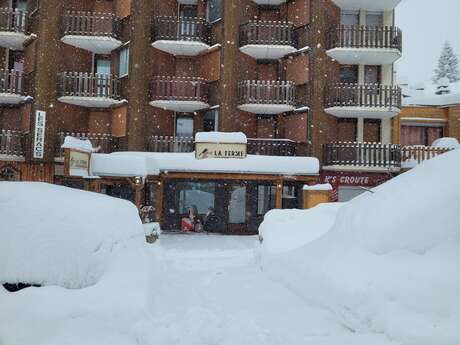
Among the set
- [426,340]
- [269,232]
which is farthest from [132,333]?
[269,232]

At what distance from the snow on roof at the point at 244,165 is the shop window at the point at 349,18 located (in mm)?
8176

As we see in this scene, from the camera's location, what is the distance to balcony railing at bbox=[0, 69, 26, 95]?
20.4 metres

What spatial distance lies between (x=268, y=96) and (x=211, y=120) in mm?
3116

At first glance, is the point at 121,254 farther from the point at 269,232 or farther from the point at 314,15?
the point at 314,15

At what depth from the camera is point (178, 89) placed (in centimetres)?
2092

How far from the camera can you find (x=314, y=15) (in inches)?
822

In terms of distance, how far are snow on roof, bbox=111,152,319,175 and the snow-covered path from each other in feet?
23.4

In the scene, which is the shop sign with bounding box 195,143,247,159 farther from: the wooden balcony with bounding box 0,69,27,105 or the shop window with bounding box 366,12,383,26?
the shop window with bounding box 366,12,383,26

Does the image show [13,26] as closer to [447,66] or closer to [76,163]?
[76,163]

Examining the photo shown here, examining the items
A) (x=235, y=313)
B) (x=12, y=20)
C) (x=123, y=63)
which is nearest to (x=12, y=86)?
(x=12, y=20)

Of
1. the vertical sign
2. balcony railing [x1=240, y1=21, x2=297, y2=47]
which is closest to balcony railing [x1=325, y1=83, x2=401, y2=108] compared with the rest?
balcony railing [x1=240, y1=21, x2=297, y2=47]

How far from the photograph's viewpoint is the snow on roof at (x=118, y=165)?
16500mm

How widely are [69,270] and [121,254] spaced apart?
25.7 inches

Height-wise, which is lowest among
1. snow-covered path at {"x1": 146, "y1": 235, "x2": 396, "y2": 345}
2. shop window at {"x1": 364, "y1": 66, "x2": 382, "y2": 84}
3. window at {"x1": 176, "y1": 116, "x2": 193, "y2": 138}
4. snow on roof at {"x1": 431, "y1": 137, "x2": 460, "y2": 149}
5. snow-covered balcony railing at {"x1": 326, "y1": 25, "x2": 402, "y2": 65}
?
snow-covered path at {"x1": 146, "y1": 235, "x2": 396, "y2": 345}
